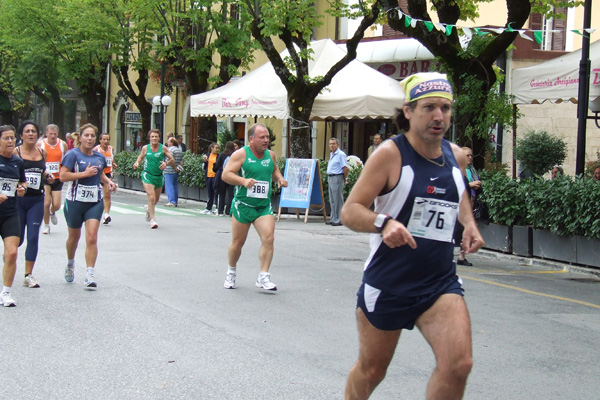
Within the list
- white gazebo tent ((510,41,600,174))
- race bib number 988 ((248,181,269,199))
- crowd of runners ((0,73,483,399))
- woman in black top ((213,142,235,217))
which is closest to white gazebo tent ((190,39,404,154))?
woman in black top ((213,142,235,217))

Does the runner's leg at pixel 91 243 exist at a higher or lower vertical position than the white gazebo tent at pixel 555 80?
lower

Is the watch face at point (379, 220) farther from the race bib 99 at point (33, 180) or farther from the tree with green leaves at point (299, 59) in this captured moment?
the tree with green leaves at point (299, 59)

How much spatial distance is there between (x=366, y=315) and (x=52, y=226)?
1267 centimetres

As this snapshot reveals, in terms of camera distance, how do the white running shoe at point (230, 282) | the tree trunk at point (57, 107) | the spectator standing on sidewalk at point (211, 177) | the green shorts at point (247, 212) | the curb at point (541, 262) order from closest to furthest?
the green shorts at point (247, 212) → the white running shoe at point (230, 282) → the curb at point (541, 262) → the spectator standing on sidewalk at point (211, 177) → the tree trunk at point (57, 107)

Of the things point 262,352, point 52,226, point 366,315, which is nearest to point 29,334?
point 262,352

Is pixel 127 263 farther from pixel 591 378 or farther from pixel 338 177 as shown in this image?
pixel 338 177

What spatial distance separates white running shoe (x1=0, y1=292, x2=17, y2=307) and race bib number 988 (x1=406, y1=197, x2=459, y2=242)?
5290mm

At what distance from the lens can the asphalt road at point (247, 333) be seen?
5.60 metres

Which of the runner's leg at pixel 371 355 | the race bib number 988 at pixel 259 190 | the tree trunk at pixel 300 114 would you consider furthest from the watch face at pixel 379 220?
the tree trunk at pixel 300 114

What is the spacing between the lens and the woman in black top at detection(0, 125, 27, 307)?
8109mm

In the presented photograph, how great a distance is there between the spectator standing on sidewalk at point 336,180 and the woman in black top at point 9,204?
35.3ft

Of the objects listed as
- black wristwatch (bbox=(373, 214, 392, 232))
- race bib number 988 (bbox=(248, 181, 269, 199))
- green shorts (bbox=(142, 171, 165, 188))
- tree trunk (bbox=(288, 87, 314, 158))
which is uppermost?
tree trunk (bbox=(288, 87, 314, 158))

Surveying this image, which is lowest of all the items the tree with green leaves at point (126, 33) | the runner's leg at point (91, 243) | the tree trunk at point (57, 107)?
the runner's leg at point (91, 243)

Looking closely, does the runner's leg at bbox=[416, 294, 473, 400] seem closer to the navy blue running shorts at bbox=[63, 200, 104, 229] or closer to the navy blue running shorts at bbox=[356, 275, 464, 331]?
the navy blue running shorts at bbox=[356, 275, 464, 331]
